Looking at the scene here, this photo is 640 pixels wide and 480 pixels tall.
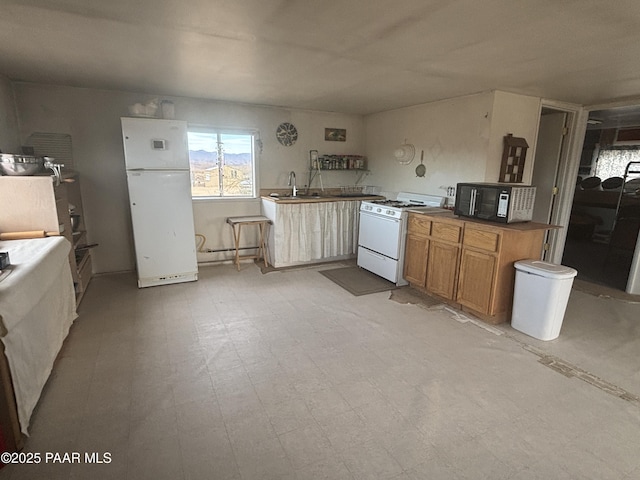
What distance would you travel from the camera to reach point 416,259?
12.3 feet

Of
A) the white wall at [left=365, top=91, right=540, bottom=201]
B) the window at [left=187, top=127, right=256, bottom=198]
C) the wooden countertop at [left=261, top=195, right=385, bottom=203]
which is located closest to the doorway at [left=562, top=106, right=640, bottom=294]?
the white wall at [left=365, top=91, right=540, bottom=201]

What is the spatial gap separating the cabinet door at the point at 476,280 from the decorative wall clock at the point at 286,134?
116 inches

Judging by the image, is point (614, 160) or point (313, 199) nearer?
point (313, 199)

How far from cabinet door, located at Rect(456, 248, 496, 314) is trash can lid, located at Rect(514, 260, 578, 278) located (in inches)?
8.9

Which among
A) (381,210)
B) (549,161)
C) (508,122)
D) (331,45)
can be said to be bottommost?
(381,210)

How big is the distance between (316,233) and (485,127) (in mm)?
2384

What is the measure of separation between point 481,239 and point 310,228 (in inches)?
88.5

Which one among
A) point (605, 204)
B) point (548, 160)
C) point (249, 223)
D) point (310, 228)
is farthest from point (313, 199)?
point (605, 204)

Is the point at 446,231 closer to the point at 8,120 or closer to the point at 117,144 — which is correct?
the point at 117,144

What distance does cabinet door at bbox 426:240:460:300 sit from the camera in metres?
3.32

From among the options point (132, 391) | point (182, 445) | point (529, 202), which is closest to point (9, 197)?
point (132, 391)

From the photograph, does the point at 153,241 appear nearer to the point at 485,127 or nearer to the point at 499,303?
the point at 499,303

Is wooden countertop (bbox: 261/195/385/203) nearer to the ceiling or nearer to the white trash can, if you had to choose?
the ceiling

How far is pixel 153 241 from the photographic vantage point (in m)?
3.73
